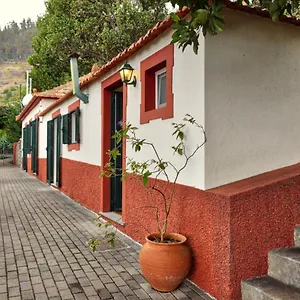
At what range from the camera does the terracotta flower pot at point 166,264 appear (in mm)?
3648

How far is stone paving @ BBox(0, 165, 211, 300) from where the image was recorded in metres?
3.68

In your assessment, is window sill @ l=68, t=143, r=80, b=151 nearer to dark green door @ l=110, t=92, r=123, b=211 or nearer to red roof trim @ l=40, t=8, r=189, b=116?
red roof trim @ l=40, t=8, r=189, b=116

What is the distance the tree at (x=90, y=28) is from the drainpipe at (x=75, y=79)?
9.49 m

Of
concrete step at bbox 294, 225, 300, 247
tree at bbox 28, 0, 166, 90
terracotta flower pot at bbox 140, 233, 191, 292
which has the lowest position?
terracotta flower pot at bbox 140, 233, 191, 292

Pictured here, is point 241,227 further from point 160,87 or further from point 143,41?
point 143,41

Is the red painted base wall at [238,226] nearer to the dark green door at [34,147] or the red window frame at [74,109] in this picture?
the red window frame at [74,109]

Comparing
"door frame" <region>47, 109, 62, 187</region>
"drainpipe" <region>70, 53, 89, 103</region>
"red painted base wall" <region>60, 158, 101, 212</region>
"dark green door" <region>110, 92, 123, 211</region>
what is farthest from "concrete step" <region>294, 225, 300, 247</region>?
"door frame" <region>47, 109, 62, 187</region>

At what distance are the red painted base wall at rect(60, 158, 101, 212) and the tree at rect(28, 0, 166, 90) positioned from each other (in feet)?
29.4

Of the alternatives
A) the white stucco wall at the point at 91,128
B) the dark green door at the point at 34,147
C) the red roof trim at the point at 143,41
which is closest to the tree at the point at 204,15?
the red roof trim at the point at 143,41

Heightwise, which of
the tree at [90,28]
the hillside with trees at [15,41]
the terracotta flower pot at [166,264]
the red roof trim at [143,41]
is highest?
the hillside with trees at [15,41]

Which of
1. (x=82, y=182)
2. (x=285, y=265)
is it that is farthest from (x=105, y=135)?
(x=285, y=265)

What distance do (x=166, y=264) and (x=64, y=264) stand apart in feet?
5.29

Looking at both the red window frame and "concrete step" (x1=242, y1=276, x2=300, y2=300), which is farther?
the red window frame

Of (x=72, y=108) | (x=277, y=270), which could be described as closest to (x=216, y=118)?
(x=277, y=270)
